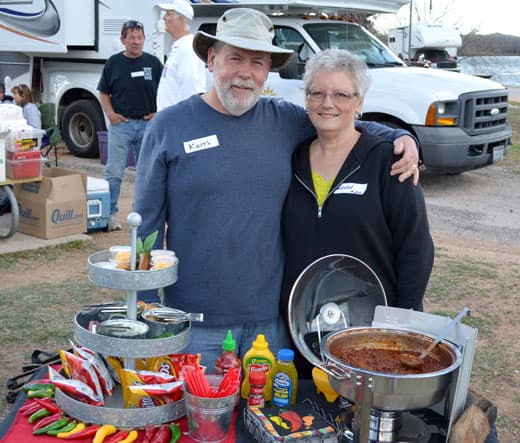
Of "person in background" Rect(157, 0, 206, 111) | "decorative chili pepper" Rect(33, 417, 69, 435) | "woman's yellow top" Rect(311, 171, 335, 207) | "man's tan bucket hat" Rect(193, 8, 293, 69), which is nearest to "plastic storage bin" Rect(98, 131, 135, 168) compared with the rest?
"person in background" Rect(157, 0, 206, 111)

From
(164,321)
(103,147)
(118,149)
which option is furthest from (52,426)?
(103,147)

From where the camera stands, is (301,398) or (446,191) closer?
(301,398)

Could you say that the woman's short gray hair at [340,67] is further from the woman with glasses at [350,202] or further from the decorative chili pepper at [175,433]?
the decorative chili pepper at [175,433]

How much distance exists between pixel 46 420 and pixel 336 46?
25.6 feet

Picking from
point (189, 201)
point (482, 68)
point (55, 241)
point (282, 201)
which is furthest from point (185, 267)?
point (482, 68)

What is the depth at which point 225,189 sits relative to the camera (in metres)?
2.53

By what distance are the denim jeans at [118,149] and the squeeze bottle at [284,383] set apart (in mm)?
5332

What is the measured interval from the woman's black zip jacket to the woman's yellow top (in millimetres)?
20

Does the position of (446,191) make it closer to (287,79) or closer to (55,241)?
(287,79)

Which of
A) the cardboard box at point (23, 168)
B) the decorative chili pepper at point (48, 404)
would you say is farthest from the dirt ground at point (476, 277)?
the decorative chili pepper at point (48, 404)

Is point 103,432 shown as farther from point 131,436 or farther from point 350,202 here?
point 350,202

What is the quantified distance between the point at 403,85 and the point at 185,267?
6.82m

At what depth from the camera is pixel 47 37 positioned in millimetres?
10609

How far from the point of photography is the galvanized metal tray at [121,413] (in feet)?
6.58
